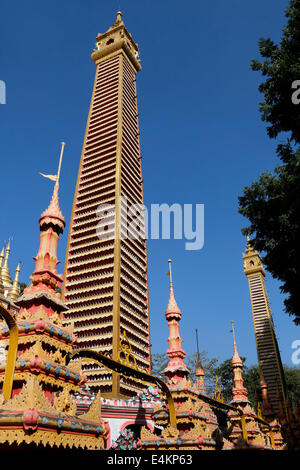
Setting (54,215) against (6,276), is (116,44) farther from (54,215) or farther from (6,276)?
(54,215)

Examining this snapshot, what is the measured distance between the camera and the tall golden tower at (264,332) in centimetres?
3334

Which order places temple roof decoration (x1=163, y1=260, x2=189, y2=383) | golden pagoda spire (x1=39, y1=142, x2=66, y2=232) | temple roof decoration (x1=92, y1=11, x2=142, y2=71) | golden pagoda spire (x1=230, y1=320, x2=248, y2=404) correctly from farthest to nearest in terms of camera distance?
temple roof decoration (x1=92, y1=11, x2=142, y2=71) → golden pagoda spire (x1=230, y1=320, x2=248, y2=404) → temple roof decoration (x1=163, y1=260, x2=189, y2=383) → golden pagoda spire (x1=39, y1=142, x2=66, y2=232)

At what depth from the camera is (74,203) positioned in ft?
105

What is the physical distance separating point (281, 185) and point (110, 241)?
52.4 ft

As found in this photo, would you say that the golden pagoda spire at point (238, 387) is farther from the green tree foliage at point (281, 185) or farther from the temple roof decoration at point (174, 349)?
the temple roof decoration at point (174, 349)

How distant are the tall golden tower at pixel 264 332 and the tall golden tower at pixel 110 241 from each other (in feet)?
41.1

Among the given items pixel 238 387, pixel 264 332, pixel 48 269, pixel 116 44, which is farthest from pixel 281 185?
pixel 116 44

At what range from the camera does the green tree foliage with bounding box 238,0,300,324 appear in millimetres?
13086

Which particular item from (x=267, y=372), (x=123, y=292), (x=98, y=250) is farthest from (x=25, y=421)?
(x=267, y=372)

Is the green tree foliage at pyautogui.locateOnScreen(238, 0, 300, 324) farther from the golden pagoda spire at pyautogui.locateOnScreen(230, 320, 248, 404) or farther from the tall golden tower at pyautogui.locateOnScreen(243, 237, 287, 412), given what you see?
the tall golden tower at pyautogui.locateOnScreen(243, 237, 287, 412)

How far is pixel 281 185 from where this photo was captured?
45.3ft

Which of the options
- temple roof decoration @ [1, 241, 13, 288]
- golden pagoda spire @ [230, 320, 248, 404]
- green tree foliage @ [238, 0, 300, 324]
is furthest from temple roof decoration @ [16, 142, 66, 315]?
temple roof decoration @ [1, 241, 13, 288]

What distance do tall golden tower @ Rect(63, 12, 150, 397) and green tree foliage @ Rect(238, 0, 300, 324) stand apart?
9222mm
